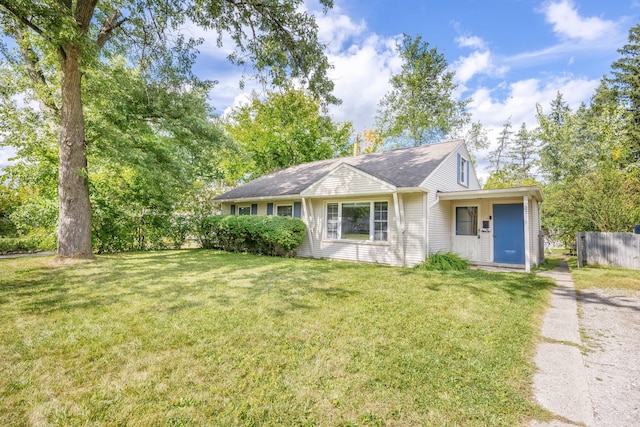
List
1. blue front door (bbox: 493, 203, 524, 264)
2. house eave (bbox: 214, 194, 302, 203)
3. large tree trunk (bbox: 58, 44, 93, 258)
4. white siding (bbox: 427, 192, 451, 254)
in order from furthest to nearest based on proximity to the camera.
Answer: house eave (bbox: 214, 194, 302, 203)
blue front door (bbox: 493, 203, 524, 264)
white siding (bbox: 427, 192, 451, 254)
large tree trunk (bbox: 58, 44, 93, 258)

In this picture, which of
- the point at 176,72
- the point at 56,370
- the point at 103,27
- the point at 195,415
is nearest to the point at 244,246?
the point at 176,72

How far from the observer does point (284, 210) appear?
12.6 meters

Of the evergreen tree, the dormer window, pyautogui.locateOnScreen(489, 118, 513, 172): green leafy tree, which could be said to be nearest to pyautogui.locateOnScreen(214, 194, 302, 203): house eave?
the dormer window

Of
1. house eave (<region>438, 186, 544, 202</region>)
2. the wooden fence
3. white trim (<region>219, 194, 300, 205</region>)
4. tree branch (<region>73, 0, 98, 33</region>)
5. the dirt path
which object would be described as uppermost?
tree branch (<region>73, 0, 98, 33</region>)

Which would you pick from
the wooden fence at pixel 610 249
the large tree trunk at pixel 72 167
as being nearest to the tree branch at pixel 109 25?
the large tree trunk at pixel 72 167

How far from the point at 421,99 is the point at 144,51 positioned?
19.7m

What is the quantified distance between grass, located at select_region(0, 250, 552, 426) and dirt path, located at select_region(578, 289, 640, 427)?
503 mm

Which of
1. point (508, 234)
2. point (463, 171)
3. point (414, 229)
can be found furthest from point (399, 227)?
point (463, 171)

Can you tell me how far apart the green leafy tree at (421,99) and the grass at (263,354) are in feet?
64.3

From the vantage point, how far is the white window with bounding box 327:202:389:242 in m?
9.70

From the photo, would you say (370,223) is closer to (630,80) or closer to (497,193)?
(497,193)

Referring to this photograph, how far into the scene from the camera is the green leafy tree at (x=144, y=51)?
7707 mm

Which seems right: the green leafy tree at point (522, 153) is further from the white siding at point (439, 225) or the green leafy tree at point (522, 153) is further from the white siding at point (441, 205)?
the white siding at point (439, 225)

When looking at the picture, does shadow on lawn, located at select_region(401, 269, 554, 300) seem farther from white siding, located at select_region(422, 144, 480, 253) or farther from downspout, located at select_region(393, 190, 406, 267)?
white siding, located at select_region(422, 144, 480, 253)
